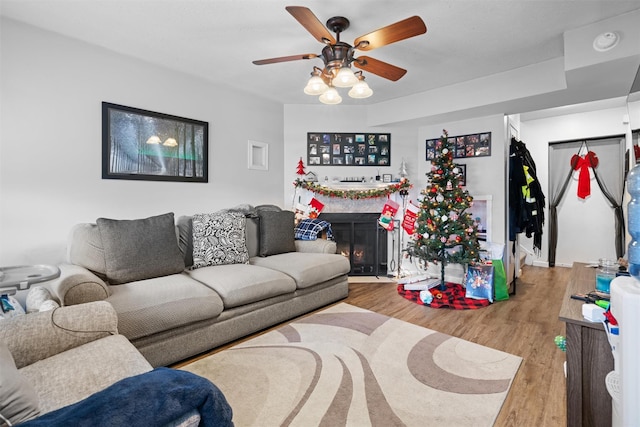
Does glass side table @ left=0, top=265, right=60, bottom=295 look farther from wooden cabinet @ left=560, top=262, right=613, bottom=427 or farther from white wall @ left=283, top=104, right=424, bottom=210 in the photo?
white wall @ left=283, top=104, right=424, bottom=210

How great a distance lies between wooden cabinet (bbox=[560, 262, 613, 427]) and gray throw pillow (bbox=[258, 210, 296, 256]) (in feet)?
8.70

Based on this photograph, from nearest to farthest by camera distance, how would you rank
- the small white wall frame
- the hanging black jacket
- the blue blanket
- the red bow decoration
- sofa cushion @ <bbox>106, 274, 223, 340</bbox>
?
the blue blanket, sofa cushion @ <bbox>106, 274, 223, 340</bbox>, the hanging black jacket, the small white wall frame, the red bow decoration

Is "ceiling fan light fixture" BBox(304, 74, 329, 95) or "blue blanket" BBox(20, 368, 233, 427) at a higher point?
"ceiling fan light fixture" BBox(304, 74, 329, 95)

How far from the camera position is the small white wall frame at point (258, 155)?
13.3ft

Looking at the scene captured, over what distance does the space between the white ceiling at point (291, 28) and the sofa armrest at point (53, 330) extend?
6.99 ft

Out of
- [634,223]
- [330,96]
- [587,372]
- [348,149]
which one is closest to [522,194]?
[348,149]

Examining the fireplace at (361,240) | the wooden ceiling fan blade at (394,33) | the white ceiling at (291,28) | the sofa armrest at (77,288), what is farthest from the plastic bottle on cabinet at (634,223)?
the fireplace at (361,240)

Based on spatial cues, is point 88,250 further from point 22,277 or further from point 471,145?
point 471,145

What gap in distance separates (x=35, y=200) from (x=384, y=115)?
4.01m

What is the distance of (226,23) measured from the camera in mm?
2455

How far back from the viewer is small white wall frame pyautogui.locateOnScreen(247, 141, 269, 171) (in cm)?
405

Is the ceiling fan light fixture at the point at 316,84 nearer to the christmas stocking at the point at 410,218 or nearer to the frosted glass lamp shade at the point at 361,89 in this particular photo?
the frosted glass lamp shade at the point at 361,89

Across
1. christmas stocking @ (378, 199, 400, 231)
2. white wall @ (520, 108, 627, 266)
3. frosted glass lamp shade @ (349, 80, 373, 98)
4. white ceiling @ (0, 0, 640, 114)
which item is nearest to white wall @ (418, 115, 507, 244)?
white ceiling @ (0, 0, 640, 114)

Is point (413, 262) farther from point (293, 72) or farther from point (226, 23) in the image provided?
point (226, 23)
